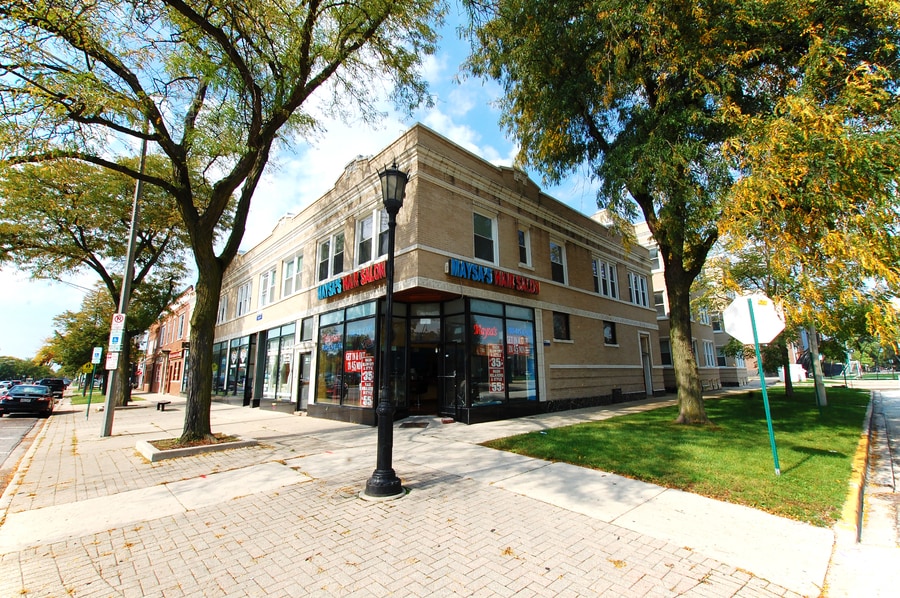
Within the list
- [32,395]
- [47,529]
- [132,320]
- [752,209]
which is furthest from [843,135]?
[132,320]

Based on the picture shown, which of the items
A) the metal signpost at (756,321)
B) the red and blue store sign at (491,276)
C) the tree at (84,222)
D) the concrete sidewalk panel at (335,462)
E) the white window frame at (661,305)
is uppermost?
the tree at (84,222)

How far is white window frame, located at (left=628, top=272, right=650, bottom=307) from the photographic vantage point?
850 inches

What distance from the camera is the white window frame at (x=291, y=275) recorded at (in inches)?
711

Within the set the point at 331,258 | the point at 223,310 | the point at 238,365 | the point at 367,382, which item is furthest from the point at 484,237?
the point at 223,310

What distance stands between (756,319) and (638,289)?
651 inches

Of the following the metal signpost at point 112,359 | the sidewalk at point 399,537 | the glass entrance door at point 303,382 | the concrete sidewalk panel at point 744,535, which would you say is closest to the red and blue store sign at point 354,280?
the glass entrance door at point 303,382

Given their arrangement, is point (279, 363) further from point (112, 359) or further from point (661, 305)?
point (661, 305)

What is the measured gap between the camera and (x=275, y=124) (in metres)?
9.95

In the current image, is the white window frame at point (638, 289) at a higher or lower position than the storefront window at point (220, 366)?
higher

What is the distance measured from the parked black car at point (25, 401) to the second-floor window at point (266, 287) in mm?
10570

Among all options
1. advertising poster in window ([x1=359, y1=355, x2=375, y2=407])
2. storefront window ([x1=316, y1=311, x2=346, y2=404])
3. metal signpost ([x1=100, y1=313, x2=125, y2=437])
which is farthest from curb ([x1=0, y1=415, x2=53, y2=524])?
storefront window ([x1=316, y1=311, x2=346, y2=404])

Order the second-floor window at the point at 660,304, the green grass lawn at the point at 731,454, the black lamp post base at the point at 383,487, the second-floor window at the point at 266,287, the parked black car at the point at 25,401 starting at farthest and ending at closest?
1. the second-floor window at the point at 660,304
2. the second-floor window at the point at 266,287
3. the parked black car at the point at 25,401
4. the black lamp post base at the point at 383,487
5. the green grass lawn at the point at 731,454

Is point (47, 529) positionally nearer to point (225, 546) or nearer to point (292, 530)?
point (225, 546)

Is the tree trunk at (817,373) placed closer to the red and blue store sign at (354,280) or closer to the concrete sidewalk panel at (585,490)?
the concrete sidewalk panel at (585,490)
